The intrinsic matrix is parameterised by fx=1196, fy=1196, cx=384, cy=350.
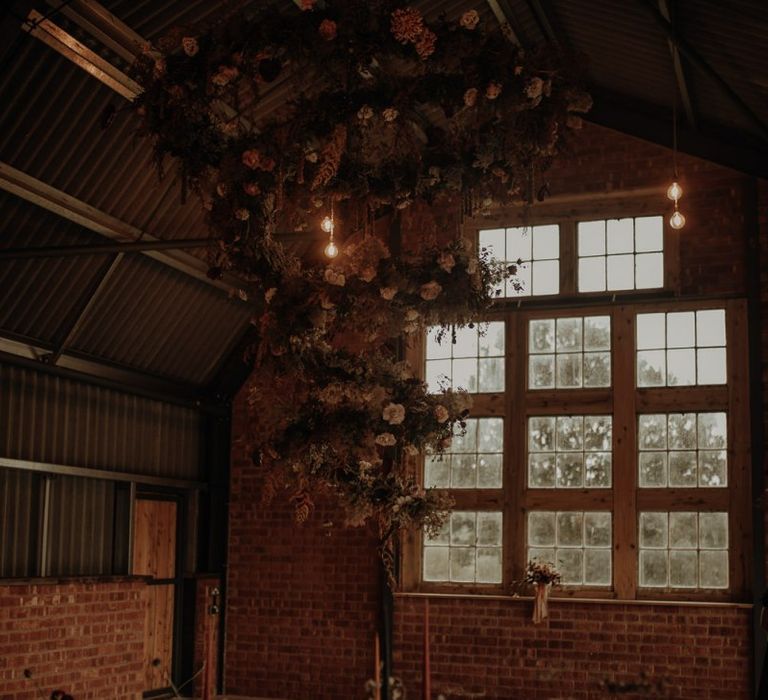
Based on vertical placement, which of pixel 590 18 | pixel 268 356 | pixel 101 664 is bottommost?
pixel 101 664

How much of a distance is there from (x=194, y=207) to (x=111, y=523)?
308cm

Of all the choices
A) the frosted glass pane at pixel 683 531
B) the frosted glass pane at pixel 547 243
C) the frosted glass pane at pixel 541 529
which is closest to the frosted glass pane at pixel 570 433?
the frosted glass pane at pixel 541 529

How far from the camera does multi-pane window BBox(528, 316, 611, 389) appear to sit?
11.9 metres

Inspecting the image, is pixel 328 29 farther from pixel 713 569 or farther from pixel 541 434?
pixel 713 569

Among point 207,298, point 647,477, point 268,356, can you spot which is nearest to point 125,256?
point 207,298

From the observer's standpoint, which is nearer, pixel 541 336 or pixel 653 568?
pixel 653 568

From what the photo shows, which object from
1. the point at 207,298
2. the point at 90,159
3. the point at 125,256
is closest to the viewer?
the point at 90,159

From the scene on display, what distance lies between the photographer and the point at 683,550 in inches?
445

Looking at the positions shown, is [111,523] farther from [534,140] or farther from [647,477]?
[534,140]

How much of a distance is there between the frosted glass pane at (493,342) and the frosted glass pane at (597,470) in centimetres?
143

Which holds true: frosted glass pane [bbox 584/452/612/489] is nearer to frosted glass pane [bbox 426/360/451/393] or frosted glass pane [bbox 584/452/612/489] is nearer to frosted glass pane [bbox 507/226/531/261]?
frosted glass pane [bbox 426/360/451/393]

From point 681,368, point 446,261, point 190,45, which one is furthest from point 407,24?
point 681,368

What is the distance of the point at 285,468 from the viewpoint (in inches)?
291

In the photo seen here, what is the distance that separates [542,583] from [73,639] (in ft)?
14.3
